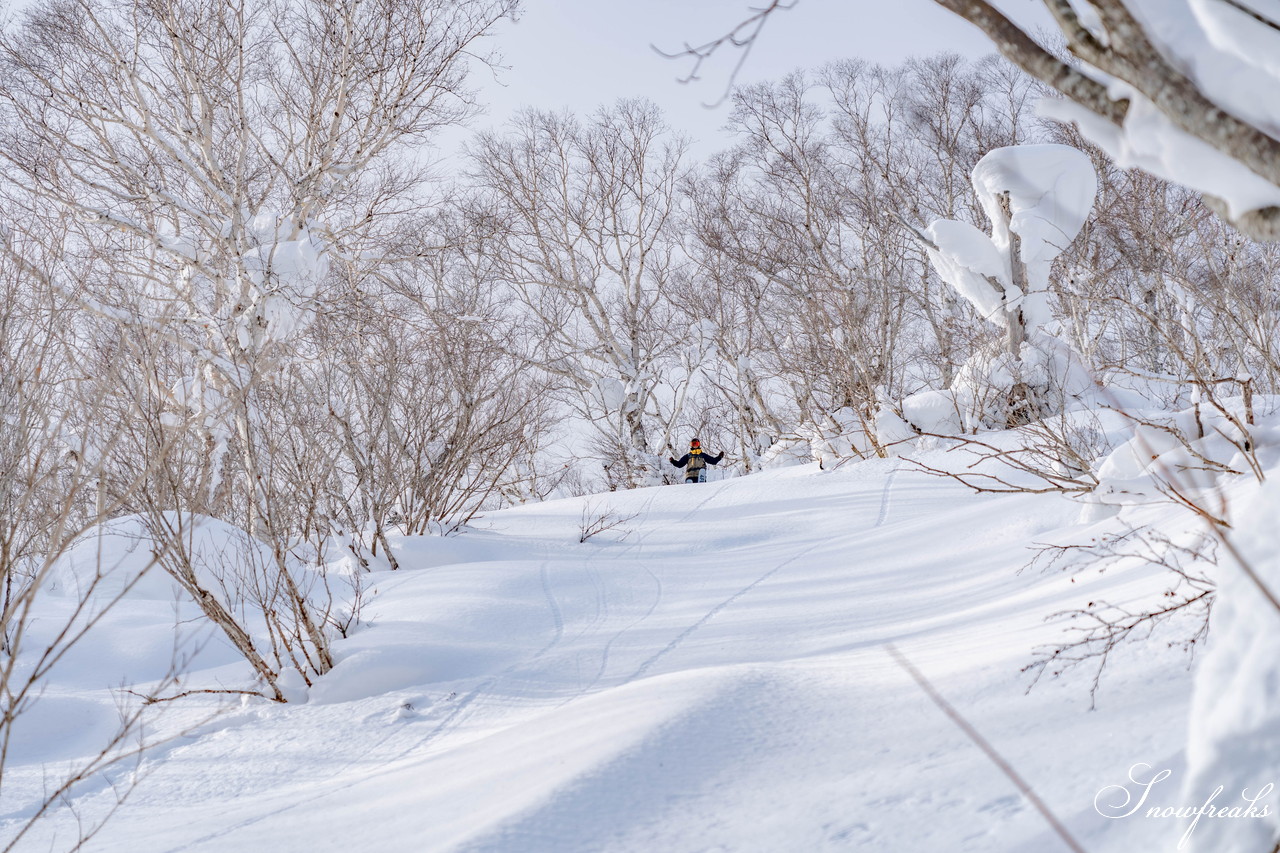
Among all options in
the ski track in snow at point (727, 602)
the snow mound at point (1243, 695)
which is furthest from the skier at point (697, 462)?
the snow mound at point (1243, 695)

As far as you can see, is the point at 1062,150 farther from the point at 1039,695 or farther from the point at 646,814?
the point at 646,814

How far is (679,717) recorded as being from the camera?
206 centimetres

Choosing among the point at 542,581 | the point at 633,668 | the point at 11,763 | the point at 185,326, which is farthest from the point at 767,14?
the point at 185,326

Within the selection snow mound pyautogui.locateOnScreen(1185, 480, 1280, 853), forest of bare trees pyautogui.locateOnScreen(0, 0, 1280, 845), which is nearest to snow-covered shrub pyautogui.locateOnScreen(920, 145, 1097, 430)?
forest of bare trees pyautogui.locateOnScreen(0, 0, 1280, 845)

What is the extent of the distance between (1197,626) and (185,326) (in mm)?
9445

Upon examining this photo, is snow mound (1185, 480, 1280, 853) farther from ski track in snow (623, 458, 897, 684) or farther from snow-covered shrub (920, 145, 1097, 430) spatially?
snow-covered shrub (920, 145, 1097, 430)

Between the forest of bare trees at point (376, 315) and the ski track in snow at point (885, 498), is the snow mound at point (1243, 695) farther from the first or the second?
the ski track in snow at point (885, 498)

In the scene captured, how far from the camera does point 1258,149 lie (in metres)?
0.79

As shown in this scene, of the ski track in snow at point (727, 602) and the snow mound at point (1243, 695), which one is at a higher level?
the snow mound at point (1243, 695)

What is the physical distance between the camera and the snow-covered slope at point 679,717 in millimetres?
1477

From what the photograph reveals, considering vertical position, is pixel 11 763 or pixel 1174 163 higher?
pixel 1174 163

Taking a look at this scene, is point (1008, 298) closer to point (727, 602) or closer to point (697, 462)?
point (697, 462)

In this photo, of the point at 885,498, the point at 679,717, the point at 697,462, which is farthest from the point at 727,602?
the point at 697,462

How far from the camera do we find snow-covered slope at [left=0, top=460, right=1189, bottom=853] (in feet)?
4.84
